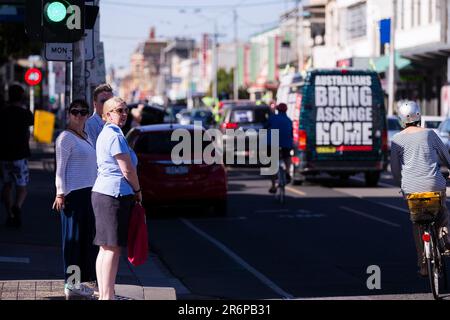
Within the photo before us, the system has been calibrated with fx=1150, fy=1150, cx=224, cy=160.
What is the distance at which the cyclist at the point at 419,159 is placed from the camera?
10.9 metres

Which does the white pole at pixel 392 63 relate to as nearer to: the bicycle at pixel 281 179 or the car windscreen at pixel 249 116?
the car windscreen at pixel 249 116

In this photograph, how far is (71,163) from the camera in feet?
35.2

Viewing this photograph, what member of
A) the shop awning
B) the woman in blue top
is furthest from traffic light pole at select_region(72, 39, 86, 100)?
the shop awning

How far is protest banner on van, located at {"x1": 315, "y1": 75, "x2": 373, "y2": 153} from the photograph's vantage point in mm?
25859

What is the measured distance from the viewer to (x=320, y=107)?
26.0m

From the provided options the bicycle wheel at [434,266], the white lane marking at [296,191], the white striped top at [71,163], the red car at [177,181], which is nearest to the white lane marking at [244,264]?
the red car at [177,181]

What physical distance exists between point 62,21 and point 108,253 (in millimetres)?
3047

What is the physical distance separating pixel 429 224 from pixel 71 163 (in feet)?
11.2

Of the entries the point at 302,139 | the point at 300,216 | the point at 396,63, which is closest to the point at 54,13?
the point at 300,216

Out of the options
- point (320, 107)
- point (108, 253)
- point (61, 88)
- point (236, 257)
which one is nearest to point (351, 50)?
point (61, 88)

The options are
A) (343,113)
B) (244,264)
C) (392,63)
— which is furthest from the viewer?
(392,63)

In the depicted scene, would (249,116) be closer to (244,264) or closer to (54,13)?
(244,264)

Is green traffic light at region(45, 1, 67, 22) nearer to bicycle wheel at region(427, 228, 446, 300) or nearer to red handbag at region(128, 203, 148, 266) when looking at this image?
red handbag at region(128, 203, 148, 266)
